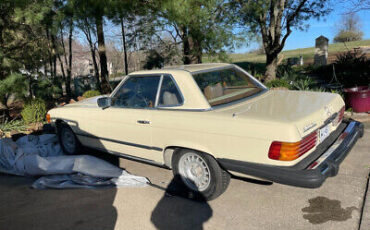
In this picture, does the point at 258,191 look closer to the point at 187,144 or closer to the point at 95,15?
the point at 187,144

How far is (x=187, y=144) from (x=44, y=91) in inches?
296

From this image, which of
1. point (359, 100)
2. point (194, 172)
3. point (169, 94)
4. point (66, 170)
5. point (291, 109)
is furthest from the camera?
point (359, 100)

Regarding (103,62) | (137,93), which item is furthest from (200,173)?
(103,62)

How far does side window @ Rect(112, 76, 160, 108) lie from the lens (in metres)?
3.90

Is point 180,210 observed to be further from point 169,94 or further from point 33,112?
point 33,112

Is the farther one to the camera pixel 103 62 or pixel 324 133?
pixel 103 62

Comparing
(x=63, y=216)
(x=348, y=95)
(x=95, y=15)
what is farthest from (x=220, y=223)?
(x=95, y=15)

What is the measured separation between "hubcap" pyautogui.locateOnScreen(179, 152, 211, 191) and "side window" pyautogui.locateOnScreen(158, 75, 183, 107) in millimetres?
635

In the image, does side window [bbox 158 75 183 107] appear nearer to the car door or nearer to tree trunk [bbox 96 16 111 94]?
the car door

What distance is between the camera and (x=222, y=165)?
317 cm

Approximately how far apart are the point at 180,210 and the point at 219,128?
1052 millimetres

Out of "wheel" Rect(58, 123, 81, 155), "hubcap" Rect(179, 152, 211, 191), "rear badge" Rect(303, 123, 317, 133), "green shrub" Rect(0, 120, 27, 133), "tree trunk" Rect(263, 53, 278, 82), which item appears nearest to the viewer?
"rear badge" Rect(303, 123, 317, 133)

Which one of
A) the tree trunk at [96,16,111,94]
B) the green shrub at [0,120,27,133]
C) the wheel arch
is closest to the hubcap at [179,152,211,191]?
the wheel arch

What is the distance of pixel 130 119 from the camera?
3.98m
